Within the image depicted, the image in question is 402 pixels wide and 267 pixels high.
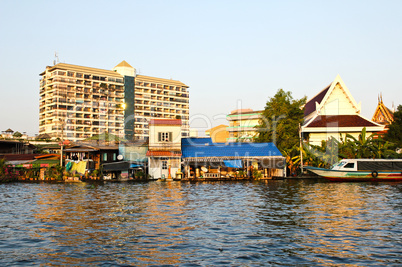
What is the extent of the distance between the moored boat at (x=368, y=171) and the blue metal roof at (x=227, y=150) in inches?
379

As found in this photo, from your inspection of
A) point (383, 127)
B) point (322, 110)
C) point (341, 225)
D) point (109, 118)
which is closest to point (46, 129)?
point (109, 118)

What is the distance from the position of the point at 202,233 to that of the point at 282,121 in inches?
2084

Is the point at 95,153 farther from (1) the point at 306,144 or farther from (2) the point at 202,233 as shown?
(2) the point at 202,233

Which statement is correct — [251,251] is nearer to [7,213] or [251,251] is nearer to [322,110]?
[7,213]

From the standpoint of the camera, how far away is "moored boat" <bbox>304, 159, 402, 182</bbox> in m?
53.0

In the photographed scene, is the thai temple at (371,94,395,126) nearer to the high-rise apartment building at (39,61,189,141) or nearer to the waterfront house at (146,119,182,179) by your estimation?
the waterfront house at (146,119,182,179)

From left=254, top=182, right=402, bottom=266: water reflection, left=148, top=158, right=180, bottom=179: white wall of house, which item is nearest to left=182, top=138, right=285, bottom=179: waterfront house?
left=148, top=158, right=180, bottom=179: white wall of house

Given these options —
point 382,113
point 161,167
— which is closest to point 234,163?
point 161,167

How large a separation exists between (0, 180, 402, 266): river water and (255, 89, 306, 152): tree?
122 feet

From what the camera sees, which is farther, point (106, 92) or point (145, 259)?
point (106, 92)

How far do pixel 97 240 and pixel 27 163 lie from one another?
51.3 meters

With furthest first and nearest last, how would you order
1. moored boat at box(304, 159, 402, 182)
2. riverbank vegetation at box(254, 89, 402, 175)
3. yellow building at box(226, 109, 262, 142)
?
yellow building at box(226, 109, 262, 142)
riverbank vegetation at box(254, 89, 402, 175)
moored boat at box(304, 159, 402, 182)

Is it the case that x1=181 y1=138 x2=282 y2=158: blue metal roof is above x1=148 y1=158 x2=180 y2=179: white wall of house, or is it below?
above

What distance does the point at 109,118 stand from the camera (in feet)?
527
